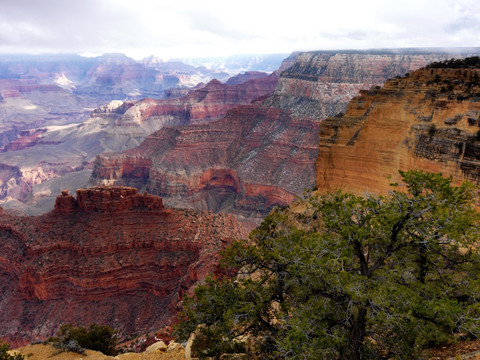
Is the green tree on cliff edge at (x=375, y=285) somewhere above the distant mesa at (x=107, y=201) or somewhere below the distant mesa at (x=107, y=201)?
above

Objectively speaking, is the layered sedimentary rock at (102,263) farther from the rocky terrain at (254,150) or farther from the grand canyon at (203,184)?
the rocky terrain at (254,150)

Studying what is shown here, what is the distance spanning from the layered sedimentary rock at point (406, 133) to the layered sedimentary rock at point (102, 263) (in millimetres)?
15550

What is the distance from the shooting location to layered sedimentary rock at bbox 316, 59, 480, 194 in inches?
704

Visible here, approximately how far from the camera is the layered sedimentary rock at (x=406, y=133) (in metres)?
17.9

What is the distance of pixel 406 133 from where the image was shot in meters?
21.0

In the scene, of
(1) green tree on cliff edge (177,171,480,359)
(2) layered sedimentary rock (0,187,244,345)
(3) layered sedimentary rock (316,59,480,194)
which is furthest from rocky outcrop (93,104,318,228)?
(1) green tree on cliff edge (177,171,480,359)

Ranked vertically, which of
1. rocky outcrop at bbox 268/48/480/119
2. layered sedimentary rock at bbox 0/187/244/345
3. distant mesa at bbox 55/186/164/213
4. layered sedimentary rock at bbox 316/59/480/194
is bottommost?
layered sedimentary rock at bbox 0/187/244/345

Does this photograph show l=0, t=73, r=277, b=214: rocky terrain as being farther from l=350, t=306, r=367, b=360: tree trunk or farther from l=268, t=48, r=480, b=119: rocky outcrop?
l=350, t=306, r=367, b=360: tree trunk

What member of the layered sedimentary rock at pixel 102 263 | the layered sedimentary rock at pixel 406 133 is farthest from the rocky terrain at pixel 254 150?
the layered sedimentary rock at pixel 406 133

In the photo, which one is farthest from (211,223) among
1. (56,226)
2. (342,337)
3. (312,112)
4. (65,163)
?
(65,163)

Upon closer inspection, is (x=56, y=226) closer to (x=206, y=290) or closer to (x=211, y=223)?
(x=211, y=223)

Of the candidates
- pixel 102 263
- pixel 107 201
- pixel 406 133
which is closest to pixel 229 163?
pixel 107 201

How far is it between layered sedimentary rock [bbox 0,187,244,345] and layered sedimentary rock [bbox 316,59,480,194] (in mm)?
15550

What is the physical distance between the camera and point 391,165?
21578 mm
